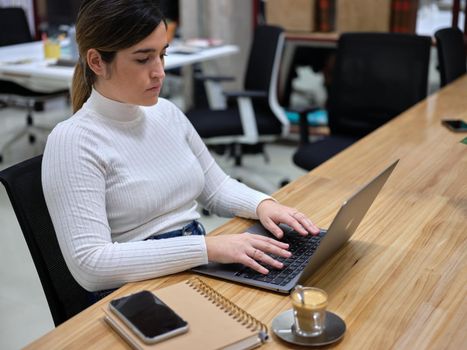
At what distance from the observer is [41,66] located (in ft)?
12.9

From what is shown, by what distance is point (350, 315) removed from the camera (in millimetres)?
1207

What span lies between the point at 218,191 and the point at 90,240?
0.50 m

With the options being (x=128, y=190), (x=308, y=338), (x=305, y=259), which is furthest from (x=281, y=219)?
(x=308, y=338)

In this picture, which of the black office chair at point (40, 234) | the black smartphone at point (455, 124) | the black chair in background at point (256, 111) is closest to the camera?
the black office chair at point (40, 234)

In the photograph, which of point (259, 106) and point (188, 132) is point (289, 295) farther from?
point (259, 106)

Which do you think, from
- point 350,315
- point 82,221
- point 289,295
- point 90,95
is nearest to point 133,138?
point 90,95

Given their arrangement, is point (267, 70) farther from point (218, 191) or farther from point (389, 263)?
point (389, 263)

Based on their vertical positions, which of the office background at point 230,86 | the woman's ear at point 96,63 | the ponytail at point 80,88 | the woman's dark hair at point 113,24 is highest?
the woman's dark hair at point 113,24

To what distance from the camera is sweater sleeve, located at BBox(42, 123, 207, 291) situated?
4.34ft

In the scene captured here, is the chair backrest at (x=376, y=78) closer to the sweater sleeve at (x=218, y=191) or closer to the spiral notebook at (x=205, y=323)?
the sweater sleeve at (x=218, y=191)

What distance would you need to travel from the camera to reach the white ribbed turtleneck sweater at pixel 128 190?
4.37 feet

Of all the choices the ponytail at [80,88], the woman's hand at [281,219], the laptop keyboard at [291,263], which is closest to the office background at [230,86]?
the ponytail at [80,88]

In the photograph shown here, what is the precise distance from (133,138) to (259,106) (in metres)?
2.32

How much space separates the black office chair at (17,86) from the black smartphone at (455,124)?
3085 mm
